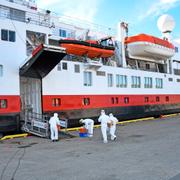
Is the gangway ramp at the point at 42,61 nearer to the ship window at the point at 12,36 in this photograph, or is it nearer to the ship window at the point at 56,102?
the ship window at the point at 12,36

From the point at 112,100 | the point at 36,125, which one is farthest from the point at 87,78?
the point at 36,125

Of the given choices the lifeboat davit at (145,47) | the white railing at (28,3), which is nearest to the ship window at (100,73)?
the lifeboat davit at (145,47)

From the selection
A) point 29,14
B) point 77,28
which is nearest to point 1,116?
point 29,14

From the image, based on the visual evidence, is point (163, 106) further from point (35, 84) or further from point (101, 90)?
point (35, 84)

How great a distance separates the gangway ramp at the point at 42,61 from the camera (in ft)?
54.7

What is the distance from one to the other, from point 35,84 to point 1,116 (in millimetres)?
3699

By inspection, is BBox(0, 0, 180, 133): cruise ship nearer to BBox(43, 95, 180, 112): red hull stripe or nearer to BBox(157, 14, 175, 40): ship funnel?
BBox(43, 95, 180, 112): red hull stripe

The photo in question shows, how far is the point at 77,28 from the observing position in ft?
89.2

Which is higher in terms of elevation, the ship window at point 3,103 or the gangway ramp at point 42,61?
the gangway ramp at point 42,61

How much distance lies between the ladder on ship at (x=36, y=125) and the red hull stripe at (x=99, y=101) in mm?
796

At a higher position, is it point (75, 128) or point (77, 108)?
point (77, 108)

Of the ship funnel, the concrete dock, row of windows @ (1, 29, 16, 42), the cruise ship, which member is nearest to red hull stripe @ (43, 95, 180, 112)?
the cruise ship

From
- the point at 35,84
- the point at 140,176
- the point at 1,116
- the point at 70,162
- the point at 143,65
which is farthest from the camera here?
the point at 143,65

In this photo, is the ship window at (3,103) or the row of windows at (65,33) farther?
the row of windows at (65,33)
